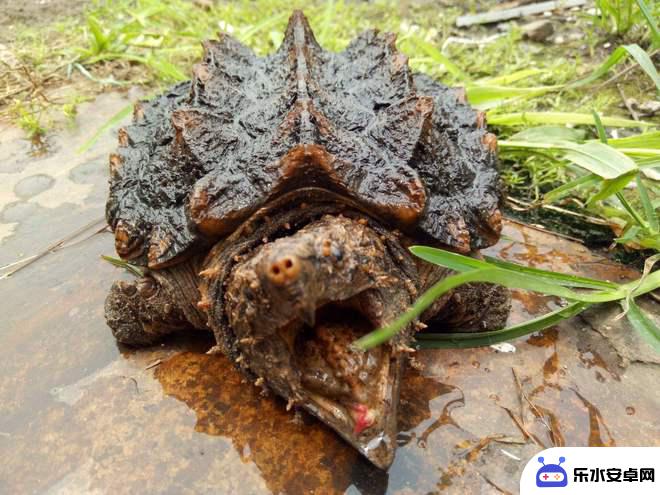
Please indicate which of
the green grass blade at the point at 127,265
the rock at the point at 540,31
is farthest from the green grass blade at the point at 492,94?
the green grass blade at the point at 127,265

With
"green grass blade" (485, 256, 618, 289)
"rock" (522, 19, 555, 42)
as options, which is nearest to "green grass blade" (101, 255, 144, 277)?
"green grass blade" (485, 256, 618, 289)

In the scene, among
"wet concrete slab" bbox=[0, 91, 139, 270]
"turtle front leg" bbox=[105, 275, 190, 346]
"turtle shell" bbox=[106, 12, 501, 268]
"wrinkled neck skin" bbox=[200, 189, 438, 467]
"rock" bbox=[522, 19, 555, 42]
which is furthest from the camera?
"rock" bbox=[522, 19, 555, 42]

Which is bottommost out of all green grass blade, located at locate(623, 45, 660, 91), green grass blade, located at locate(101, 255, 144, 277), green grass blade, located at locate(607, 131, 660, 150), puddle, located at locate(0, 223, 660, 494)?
puddle, located at locate(0, 223, 660, 494)

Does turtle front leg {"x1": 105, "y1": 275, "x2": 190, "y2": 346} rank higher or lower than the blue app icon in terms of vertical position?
higher

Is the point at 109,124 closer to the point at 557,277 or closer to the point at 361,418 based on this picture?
the point at 361,418

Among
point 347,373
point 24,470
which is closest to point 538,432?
point 347,373

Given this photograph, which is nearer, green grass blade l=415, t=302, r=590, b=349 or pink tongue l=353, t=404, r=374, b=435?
pink tongue l=353, t=404, r=374, b=435

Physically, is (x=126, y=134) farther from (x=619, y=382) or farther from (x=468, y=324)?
(x=619, y=382)

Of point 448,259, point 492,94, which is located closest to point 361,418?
point 448,259

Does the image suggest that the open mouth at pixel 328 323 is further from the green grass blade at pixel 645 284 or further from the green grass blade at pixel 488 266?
the green grass blade at pixel 645 284

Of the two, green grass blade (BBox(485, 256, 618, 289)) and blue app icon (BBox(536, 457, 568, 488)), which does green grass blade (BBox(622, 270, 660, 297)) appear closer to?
green grass blade (BBox(485, 256, 618, 289))
